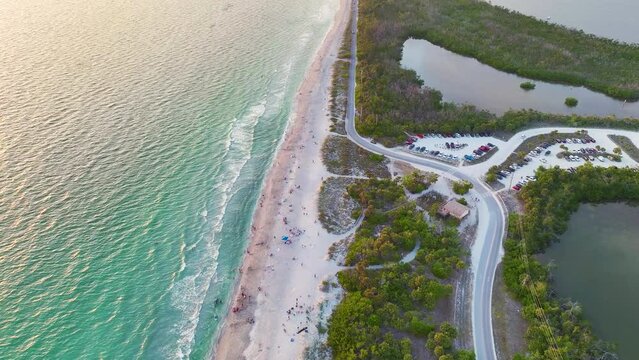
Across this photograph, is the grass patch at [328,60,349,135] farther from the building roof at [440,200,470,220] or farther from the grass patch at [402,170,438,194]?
the building roof at [440,200,470,220]

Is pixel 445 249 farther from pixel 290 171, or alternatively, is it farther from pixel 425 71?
pixel 425 71

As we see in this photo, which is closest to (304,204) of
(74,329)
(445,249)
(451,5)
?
(445,249)

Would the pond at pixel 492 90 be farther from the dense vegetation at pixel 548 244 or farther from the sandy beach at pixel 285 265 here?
the sandy beach at pixel 285 265

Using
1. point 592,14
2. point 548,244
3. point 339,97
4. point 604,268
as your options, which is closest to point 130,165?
point 339,97

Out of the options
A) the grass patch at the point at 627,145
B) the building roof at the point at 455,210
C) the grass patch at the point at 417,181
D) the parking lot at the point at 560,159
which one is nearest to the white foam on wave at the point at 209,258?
the grass patch at the point at 417,181

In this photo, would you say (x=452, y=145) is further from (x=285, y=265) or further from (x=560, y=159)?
(x=285, y=265)

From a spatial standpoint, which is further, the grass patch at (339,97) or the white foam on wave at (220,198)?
the grass patch at (339,97)
